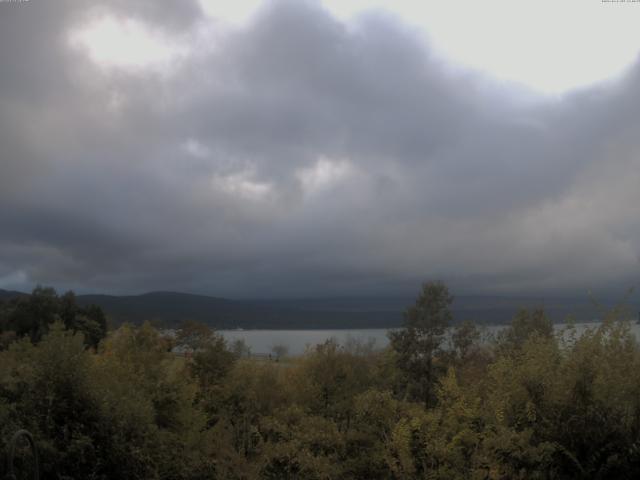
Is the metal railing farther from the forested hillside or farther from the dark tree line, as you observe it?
the dark tree line

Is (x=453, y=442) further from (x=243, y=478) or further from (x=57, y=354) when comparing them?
(x=57, y=354)

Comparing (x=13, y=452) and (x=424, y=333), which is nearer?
(x=13, y=452)

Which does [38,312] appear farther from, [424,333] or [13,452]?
[13,452]

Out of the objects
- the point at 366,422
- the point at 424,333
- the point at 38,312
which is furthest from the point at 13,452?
the point at 38,312

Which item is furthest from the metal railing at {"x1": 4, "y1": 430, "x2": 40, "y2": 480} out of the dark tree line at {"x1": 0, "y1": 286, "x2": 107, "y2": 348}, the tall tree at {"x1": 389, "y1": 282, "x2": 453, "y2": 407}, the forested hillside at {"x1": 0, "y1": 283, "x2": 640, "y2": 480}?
the dark tree line at {"x1": 0, "y1": 286, "x2": 107, "y2": 348}

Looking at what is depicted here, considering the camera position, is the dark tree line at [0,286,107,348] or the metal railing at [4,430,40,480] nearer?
the metal railing at [4,430,40,480]

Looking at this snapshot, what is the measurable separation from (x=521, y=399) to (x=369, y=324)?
147694 mm

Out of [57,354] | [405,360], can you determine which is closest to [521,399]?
[57,354]

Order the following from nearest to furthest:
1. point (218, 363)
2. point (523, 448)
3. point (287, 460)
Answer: point (523, 448)
point (287, 460)
point (218, 363)

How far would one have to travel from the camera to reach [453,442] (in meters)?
9.01

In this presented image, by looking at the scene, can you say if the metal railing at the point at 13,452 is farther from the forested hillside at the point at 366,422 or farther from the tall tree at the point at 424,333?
the tall tree at the point at 424,333

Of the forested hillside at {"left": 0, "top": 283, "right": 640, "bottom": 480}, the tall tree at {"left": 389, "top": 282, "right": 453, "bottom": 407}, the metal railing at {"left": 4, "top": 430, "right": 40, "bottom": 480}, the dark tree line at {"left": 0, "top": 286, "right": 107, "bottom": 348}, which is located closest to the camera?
the metal railing at {"left": 4, "top": 430, "right": 40, "bottom": 480}

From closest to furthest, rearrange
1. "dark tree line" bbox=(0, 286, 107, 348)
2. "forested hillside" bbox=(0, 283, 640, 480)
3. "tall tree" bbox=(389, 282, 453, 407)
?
"forested hillside" bbox=(0, 283, 640, 480) < "tall tree" bbox=(389, 282, 453, 407) < "dark tree line" bbox=(0, 286, 107, 348)

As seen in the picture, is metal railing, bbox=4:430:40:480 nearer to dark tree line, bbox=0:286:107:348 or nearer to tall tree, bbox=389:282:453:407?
tall tree, bbox=389:282:453:407
